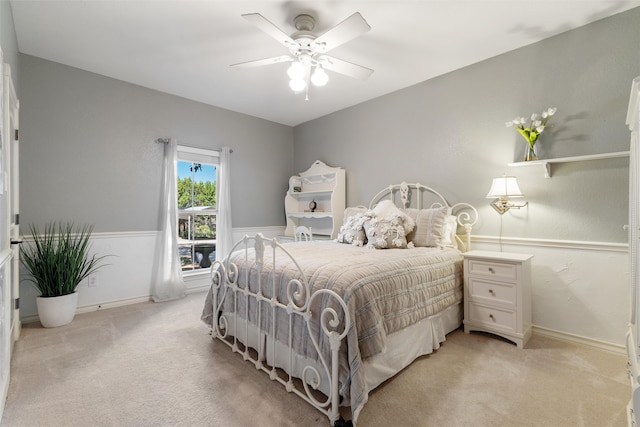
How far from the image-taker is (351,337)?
1526mm

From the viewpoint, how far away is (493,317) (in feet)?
8.20

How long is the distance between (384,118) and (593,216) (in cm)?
241

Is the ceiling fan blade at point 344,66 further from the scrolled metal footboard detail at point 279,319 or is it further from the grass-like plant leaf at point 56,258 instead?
the grass-like plant leaf at point 56,258

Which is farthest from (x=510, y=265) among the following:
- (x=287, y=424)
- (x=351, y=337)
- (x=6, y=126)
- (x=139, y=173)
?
(x=139, y=173)

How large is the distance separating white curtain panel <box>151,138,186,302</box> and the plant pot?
88 centimetres

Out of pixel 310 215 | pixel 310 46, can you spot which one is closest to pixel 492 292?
pixel 310 46

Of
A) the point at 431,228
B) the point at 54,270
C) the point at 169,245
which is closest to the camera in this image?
the point at 54,270

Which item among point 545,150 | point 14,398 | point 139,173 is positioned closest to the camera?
point 14,398

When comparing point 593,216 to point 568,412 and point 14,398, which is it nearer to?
point 568,412

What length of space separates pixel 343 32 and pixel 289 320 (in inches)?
75.9

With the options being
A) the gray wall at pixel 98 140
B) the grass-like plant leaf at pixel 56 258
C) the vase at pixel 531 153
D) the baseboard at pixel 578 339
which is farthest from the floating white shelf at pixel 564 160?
the grass-like plant leaf at pixel 56 258

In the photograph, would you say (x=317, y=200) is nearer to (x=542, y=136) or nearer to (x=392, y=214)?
(x=392, y=214)

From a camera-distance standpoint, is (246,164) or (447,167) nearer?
(447,167)

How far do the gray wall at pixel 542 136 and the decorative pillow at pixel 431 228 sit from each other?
44cm
